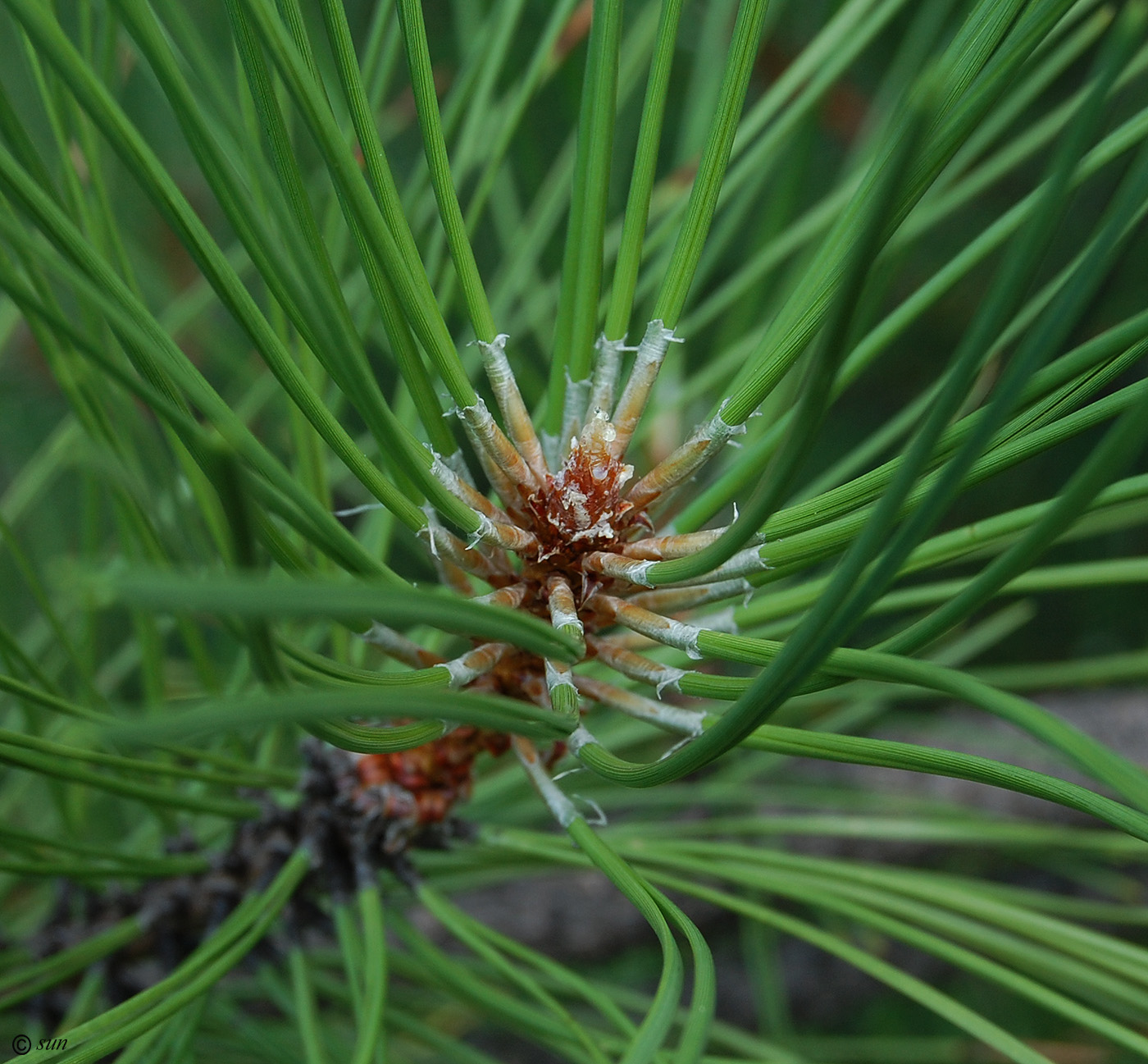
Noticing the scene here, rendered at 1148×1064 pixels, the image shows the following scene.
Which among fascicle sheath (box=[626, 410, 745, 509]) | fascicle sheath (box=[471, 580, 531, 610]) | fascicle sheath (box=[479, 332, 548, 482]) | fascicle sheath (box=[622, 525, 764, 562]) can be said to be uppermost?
fascicle sheath (box=[479, 332, 548, 482])

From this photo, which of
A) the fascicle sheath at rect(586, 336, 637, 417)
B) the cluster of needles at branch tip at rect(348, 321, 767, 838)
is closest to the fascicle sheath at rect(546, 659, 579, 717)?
the cluster of needles at branch tip at rect(348, 321, 767, 838)

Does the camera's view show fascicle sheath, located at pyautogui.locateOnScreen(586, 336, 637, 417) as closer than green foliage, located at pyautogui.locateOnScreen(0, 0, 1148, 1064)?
No

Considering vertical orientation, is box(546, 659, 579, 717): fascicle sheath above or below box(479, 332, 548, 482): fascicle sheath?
below

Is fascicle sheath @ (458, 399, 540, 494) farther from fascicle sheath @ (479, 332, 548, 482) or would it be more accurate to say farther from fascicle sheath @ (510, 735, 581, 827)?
fascicle sheath @ (510, 735, 581, 827)

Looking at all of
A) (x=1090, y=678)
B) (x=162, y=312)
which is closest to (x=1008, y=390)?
(x=1090, y=678)

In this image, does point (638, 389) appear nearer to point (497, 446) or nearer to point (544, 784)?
point (497, 446)

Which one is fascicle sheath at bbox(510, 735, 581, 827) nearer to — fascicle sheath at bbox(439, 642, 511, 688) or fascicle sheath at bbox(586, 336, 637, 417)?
fascicle sheath at bbox(439, 642, 511, 688)

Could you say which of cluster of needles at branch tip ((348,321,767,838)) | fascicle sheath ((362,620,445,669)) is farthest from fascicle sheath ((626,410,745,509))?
fascicle sheath ((362,620,445,669))

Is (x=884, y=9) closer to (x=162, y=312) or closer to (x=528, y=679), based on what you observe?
(x=528, y=679)
